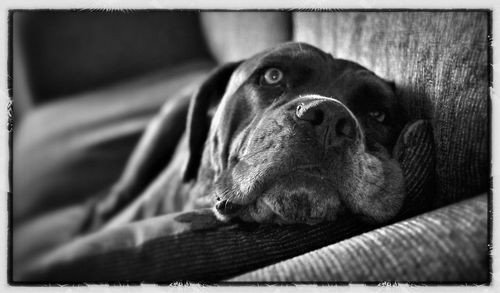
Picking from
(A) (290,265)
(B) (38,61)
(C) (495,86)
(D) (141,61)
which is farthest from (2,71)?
(C) (495,86)

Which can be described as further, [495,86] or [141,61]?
[141,61]

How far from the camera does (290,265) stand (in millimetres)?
1251

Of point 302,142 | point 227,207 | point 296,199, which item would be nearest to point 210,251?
point 227,207

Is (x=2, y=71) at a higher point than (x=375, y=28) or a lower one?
lower

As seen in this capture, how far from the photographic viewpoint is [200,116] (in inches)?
72.7

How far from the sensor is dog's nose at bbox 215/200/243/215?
4.55ft

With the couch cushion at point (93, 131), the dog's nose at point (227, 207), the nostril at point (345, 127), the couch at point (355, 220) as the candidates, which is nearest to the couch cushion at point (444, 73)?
the couch at point (355, 220)

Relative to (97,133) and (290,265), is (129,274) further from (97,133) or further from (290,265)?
(97,133)

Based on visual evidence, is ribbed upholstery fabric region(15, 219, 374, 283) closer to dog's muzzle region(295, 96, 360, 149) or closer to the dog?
the dog

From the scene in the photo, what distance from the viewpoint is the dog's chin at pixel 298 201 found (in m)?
1.30

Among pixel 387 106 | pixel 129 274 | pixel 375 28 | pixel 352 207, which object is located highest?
Result: pixel 375 28

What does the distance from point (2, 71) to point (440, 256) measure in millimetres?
1515

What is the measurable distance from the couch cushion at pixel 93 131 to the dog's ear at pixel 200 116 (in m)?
Result: 0.48

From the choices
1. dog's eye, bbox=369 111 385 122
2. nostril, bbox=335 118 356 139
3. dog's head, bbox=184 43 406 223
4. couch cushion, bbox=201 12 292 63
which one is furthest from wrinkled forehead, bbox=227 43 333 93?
→ nostril, bbox=335 118 356 139
